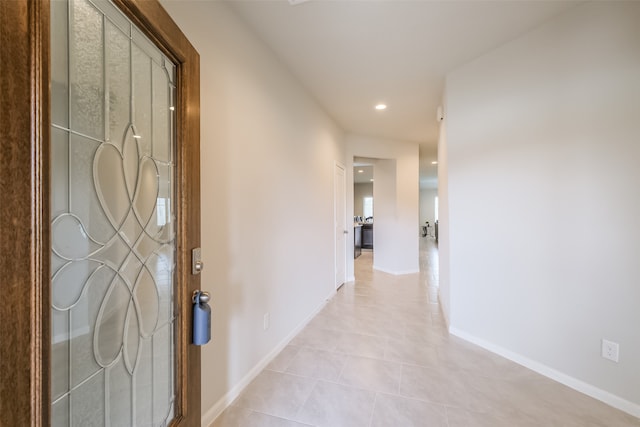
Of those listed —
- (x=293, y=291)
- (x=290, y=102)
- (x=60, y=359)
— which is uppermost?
(x=290, y=102)

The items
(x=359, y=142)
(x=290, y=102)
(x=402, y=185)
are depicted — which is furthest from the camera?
(x=402, y=185)

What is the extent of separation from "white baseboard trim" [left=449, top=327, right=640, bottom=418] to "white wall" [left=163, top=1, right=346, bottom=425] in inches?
69.2

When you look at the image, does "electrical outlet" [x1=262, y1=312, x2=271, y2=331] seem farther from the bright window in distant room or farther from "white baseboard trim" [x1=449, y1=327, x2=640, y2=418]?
the bright window in distant room

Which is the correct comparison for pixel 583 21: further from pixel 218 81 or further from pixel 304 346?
pixel 304 346

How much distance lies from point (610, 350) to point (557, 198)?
1.02 m

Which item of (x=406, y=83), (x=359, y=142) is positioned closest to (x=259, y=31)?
(x=406, y=83)

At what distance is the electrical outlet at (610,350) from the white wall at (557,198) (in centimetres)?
3

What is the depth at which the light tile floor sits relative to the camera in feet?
5.33

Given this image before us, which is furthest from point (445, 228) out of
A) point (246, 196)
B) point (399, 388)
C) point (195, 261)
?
point (195, 261)

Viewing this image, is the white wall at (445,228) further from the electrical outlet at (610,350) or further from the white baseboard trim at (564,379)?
the electrical outlet at (610,350)

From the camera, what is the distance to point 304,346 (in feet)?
8.21

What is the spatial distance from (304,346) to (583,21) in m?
3.22

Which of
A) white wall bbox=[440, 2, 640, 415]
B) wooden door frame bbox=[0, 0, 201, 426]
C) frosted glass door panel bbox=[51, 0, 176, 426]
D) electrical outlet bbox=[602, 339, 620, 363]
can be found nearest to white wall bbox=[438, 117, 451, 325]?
white wall bbox=[440, 2, 640, 415]

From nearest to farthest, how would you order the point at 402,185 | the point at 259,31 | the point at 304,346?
the point at 259,31
the point at 304,346
the point at 402,185
